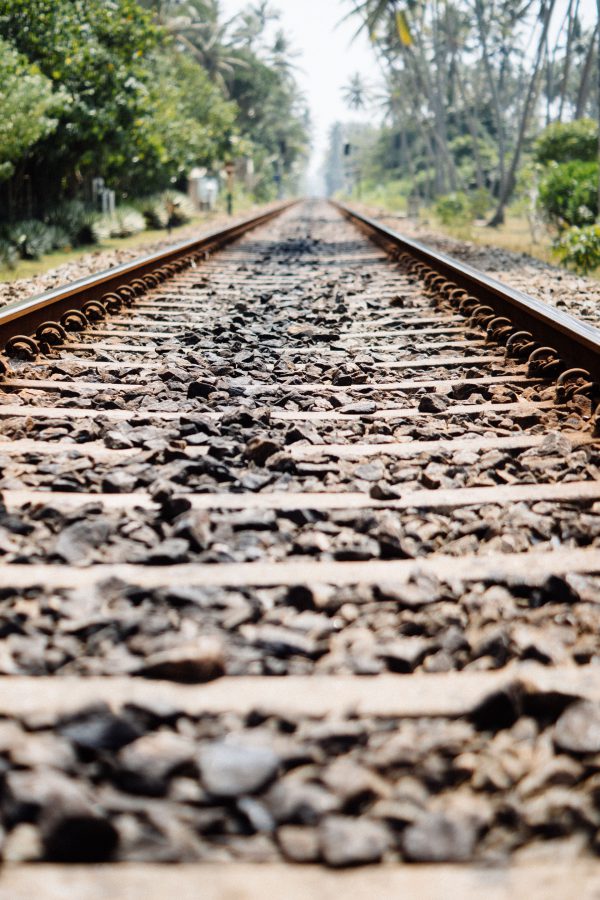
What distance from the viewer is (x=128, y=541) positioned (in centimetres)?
192

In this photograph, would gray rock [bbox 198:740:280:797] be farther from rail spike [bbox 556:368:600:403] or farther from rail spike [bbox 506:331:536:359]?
rail spike [bbox 506:331:536:359]

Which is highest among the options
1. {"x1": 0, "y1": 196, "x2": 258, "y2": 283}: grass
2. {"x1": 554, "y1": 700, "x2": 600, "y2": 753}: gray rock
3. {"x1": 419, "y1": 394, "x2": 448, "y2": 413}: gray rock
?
{"x1": 0, "y1": 196, "x2": 258, "y2": 283}: grass

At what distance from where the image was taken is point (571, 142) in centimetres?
2103

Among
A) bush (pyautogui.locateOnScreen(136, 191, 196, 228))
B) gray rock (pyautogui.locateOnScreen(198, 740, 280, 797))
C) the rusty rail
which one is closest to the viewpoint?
gray rock (pyautogui.locateOnScreen(198, 740, 280, 797))

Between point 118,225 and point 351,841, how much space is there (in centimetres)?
1586

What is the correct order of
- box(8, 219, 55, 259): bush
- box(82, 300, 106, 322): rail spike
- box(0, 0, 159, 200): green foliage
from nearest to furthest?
box(82, 300, 106, 322): rail spike
box(8, 219, 55, 259): bush
box(0, 0, 159, 200): green foliage

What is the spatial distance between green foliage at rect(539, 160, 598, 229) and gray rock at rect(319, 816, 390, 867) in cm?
1357

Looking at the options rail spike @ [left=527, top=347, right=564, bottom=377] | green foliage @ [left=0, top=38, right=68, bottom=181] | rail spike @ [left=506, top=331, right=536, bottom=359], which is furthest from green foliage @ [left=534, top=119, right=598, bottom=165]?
rail spike @ [left=527, top=347, right=564, bottom=377]

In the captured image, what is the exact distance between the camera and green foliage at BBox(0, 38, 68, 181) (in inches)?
424

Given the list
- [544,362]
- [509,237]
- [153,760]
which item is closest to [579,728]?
[153,760]

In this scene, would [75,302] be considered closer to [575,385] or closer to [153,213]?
[575,385]

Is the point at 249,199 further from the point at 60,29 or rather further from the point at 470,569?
the point at 470,569

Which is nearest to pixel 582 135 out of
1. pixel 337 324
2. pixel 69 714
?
pixel 337 324

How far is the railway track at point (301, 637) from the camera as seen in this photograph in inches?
42.1
